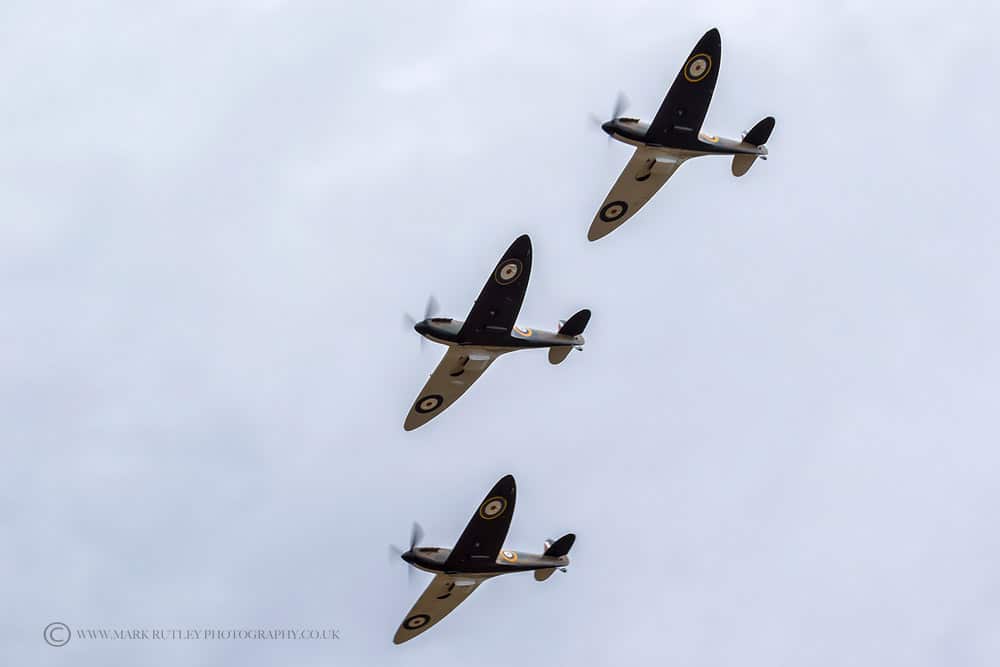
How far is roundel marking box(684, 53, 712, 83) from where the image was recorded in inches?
2114

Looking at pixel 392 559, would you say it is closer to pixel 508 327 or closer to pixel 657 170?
pixel 508 327

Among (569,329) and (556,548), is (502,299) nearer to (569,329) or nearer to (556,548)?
(569,329)

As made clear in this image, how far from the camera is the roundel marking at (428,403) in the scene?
5928 centimetres

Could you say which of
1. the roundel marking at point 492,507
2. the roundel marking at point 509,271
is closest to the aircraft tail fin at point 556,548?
the roundel marking at point 492,507

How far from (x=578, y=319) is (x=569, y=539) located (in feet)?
23.1

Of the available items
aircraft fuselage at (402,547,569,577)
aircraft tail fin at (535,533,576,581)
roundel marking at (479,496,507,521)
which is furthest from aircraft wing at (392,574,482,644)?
roundel marking at (479,496,507,521)

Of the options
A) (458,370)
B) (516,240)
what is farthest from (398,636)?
(516,240)

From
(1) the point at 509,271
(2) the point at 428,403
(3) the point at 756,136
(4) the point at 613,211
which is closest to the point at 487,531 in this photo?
(2) the point at 428,403

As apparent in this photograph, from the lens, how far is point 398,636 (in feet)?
186

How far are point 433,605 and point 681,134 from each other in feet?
55.7

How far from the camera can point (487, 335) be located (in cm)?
5478

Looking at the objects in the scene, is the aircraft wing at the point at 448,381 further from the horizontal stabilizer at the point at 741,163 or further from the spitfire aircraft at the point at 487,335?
the horizontal stabilizer at the point at 741,163

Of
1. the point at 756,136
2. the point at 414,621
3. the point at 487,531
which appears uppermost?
the point at 756,136

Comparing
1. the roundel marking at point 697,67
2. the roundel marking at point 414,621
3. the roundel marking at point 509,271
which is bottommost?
the roundel marking at point 414,621
